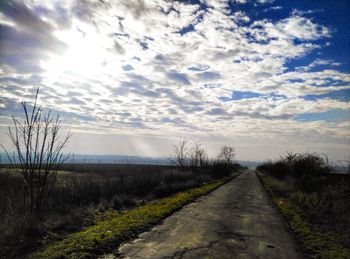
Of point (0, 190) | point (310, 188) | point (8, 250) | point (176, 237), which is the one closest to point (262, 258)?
point (176, 237)

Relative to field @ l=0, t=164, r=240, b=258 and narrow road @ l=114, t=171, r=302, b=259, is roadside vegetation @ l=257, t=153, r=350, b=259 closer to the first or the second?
narrow road @ l=114, t=171, r=302, b=259

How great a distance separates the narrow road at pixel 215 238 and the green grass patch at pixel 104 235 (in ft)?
1.47

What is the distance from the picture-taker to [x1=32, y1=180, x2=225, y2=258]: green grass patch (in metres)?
6.90

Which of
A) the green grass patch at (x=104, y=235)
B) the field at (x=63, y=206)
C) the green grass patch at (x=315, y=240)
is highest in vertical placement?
the field at (x=63, y=206)

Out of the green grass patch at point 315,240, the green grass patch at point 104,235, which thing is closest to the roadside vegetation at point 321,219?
the green grass patch at point 315,240

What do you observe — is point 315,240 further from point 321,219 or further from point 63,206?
point 63,206

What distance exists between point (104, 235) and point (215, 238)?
304 cm

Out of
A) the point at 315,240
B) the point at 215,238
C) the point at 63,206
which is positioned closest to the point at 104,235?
the point at 215,238

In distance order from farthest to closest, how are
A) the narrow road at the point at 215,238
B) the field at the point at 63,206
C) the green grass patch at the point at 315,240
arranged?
the field at the point at 63,206
the green grass patch at the point at 315,240
the narrow road at the point at 215,238

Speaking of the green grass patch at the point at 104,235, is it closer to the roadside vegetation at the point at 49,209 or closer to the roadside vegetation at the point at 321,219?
the roadside vegetation at the point at 49,209

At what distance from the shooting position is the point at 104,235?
27.4 feet

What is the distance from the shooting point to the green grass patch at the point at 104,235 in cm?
690

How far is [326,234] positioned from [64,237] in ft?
26.0

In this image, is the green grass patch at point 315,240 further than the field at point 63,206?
No
